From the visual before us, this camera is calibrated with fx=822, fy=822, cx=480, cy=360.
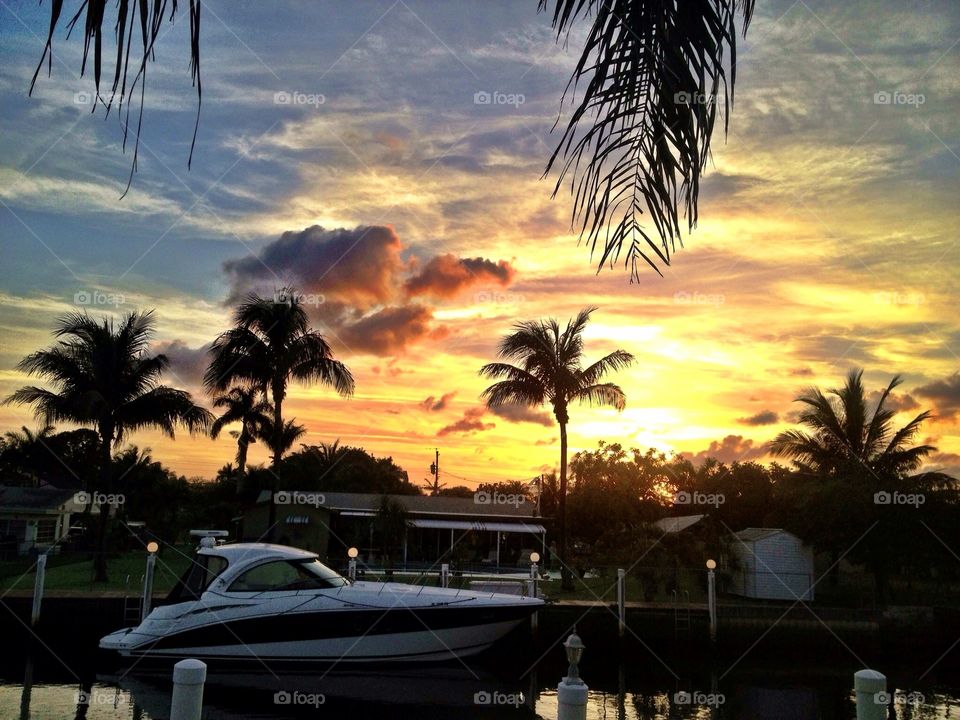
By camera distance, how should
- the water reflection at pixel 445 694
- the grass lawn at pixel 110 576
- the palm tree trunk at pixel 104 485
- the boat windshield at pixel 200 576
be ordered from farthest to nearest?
the palm tree trunk at pixel 104 485
the grass lawn at pixel 110 576
the boat windshield at pixel 200 576
the water reflection at pixel 445 694

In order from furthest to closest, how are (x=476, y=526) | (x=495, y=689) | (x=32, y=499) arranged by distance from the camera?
(x=32, y=499) < (x=476, y=526) < (x=495, y=689)

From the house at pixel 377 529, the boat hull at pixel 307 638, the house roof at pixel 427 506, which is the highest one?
the house roof at pixel 427 506

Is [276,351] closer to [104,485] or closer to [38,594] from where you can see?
[104,485]

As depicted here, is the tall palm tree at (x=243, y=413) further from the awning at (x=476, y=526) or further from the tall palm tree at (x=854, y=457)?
the tall palm tree at (x=854, y=457)

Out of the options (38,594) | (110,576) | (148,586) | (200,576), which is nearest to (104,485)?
(110,576)

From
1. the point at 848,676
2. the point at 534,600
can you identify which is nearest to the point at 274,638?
the point at 534,600

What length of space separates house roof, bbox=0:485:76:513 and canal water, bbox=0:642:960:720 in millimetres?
26304

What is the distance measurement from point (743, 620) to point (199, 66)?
21.2 m

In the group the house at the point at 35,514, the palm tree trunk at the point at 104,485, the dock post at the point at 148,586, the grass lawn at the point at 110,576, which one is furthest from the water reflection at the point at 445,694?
the house at the point at 35,514

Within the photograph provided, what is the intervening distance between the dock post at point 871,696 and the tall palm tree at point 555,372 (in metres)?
22.3

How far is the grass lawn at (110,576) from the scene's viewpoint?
72.7ft

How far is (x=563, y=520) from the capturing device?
26.5m

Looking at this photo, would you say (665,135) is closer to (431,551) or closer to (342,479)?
(431,551)

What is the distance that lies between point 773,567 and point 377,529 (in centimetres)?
1502
